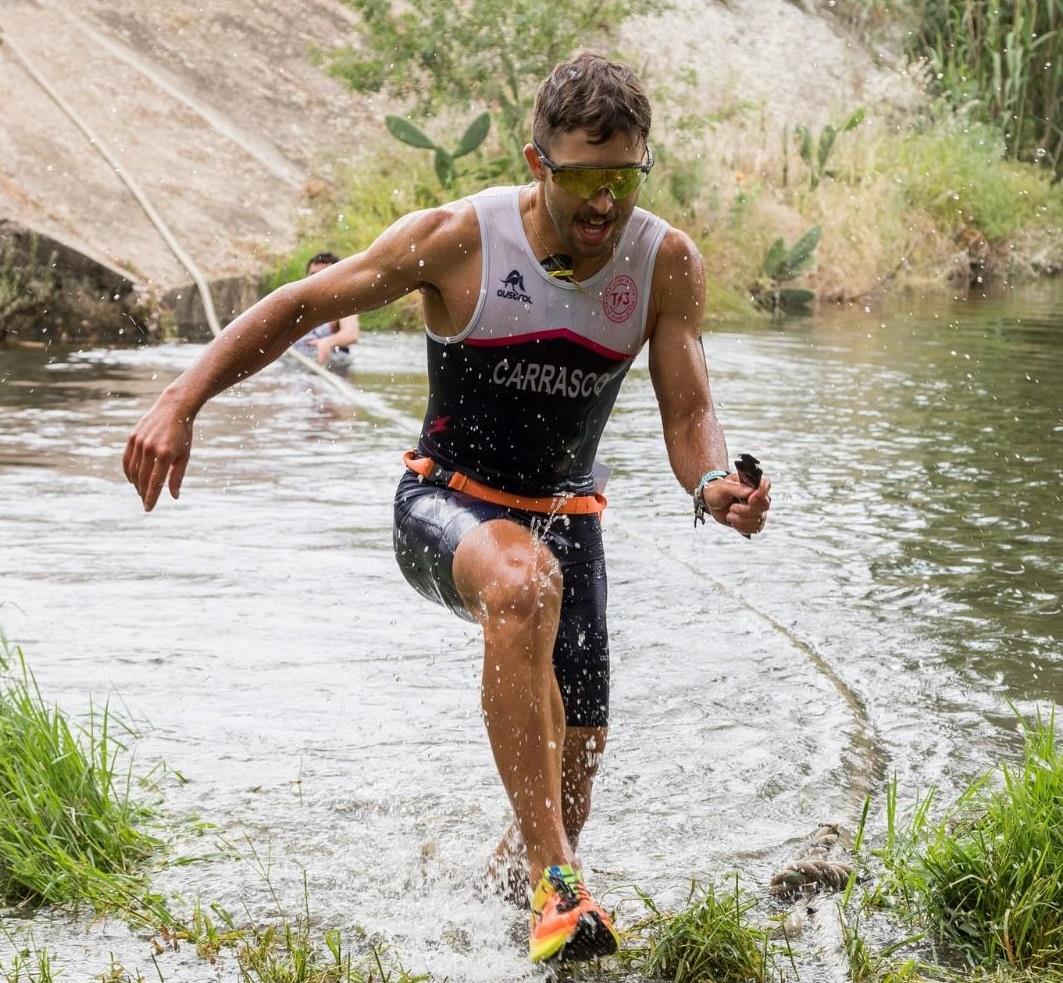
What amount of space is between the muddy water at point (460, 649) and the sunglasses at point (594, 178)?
1.65 m

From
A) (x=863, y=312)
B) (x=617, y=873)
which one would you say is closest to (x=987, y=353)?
(x=863, y=312)

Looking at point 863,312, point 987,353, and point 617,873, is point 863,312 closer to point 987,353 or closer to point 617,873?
point 987,353

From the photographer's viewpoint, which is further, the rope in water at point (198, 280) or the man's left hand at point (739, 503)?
the rope in water at point (198, 280)

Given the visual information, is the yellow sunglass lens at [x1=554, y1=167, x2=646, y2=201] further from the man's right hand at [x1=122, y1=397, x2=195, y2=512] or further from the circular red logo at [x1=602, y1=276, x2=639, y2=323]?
the man's right hand at [x1=122, y1=397, x2=195, y2=512]

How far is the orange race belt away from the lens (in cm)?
402

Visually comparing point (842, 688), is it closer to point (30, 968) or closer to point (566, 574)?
point (566, 574)

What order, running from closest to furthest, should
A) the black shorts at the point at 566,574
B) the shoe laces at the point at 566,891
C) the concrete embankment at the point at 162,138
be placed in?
the shoe laces at the point at 566,891 → the black shorts at the point at 566,574 → the concrete embankment at the point at 162,138

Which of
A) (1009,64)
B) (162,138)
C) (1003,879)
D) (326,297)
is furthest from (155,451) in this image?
(1009,64)

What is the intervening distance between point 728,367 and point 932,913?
11145mm

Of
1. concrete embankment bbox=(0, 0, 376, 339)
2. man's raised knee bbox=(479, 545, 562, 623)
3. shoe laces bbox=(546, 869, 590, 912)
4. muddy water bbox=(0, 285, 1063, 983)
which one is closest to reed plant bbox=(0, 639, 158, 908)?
muddy water bbox=(0, 285, 1063, 983)

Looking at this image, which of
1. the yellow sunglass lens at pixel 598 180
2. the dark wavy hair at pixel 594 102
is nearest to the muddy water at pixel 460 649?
the yellow sunglass lens at pixel 598 180

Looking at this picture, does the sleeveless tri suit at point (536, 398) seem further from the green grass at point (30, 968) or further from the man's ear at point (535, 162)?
the green grass at point (30, 968)

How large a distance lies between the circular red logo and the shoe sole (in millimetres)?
1397

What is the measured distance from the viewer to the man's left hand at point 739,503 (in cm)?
352
